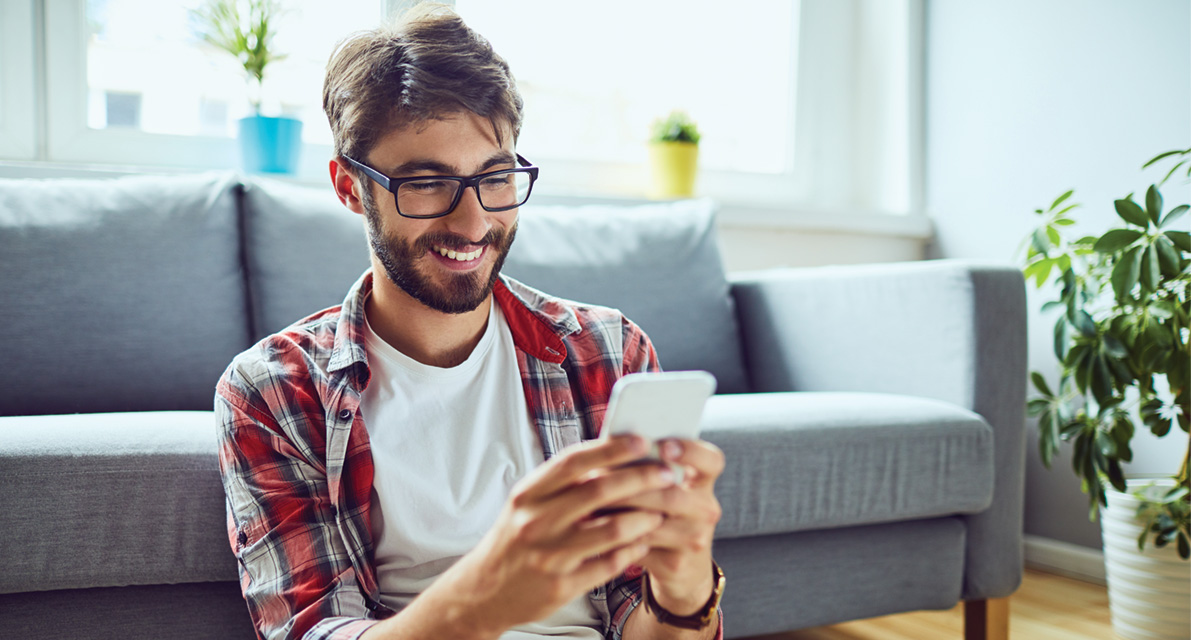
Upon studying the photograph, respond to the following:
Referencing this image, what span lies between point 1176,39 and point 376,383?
1879 mm

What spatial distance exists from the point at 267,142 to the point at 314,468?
1.19 m

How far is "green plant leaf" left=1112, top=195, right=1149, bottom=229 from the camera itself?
1.63m

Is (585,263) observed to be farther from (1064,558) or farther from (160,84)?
(1064,558)

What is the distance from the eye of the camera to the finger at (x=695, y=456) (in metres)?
0.57

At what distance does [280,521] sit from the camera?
2.77 feet

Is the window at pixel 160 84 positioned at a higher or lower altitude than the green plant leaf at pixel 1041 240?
higher

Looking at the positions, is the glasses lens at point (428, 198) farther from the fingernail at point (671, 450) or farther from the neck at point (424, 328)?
the fingernail at point (671, 450)

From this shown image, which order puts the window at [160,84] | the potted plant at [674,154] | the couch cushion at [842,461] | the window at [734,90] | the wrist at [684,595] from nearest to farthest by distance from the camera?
the wrist at [684,595], the couch cushion at [842,461], the window at [160,84], the potted plant at [674,154], the window at [734,90]

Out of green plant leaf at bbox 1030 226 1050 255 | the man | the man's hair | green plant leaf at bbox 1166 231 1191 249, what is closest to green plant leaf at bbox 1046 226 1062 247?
green plant leaf at bbox 1030 226 1050 255

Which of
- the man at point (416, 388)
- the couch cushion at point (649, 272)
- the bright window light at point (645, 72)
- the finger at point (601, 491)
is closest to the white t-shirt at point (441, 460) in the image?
the man at point (416, 388)

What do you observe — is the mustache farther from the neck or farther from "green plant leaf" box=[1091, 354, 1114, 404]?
"green plant leaf" box=[1091, 354, 1114, 404]

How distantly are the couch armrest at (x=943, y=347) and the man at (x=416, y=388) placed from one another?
2.37 ft

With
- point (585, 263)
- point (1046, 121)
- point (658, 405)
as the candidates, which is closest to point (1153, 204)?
point (1046, 121)

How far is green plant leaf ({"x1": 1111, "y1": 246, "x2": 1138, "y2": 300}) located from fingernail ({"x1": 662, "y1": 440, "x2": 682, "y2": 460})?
1.38 meters
